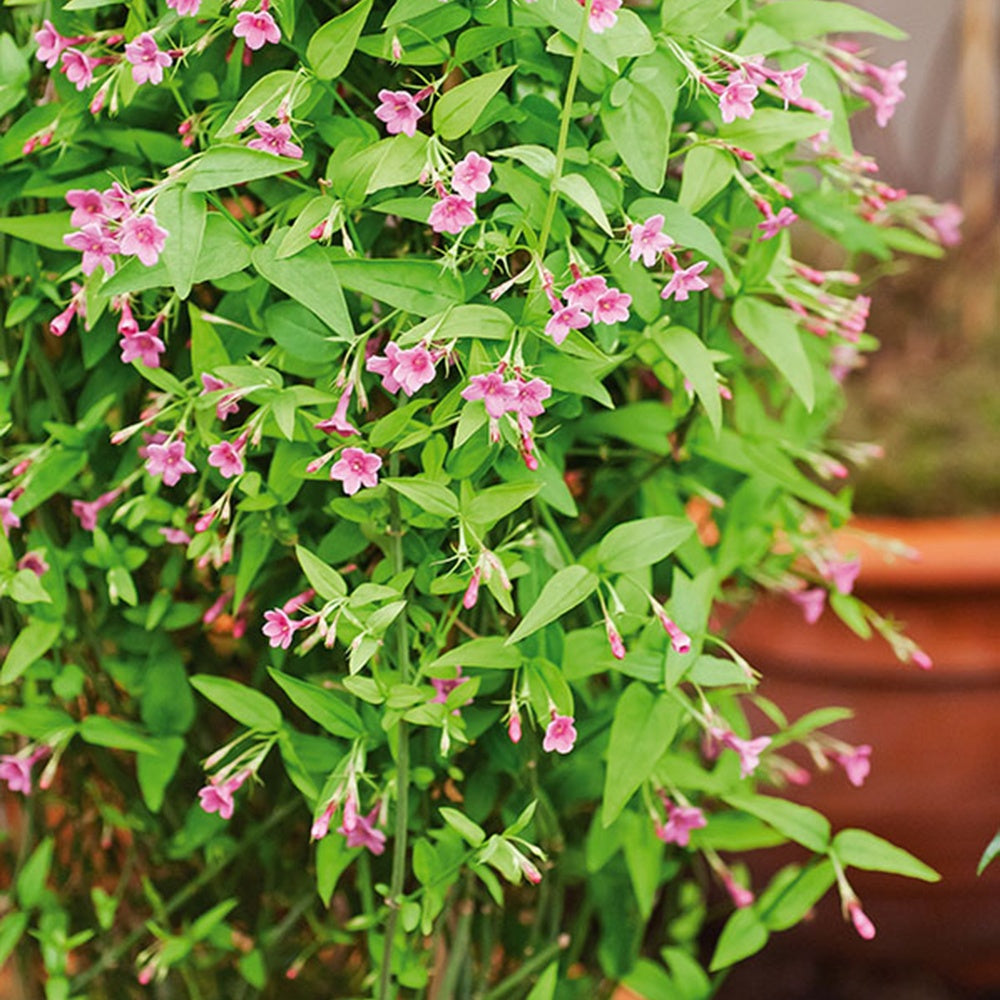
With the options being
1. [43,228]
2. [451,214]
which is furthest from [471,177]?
[43,228]

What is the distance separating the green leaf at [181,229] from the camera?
528mm

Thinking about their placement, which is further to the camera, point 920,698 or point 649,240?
point 920,698

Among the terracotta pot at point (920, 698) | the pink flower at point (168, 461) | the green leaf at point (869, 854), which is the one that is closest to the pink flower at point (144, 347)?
the pink flower at point (168, 461)

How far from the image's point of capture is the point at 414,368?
0.53 metres

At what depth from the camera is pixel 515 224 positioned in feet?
1.82

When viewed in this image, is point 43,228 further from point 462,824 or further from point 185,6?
point 462,824

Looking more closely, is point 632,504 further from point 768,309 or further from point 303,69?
point 303,69

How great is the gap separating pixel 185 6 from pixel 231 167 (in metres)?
0.07

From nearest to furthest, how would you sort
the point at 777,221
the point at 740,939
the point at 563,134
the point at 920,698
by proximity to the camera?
the point at 563,134 < the point at 777,221 < the point at 740,939 < the point at 920,698

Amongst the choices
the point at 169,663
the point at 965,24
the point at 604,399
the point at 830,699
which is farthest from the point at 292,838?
the point at 965,24

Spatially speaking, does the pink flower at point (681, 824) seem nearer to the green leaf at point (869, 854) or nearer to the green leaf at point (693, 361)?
the green leaf at point (869, 854)

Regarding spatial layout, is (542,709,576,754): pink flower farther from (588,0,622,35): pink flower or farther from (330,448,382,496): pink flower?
(588,0,622,35): pink flower

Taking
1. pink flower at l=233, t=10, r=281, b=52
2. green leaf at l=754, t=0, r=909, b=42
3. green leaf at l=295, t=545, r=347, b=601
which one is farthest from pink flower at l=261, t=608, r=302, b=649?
green leaf at l=754, t=0, r=909, b=42

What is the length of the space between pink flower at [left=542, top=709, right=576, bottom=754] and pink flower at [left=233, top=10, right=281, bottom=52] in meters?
0.29
